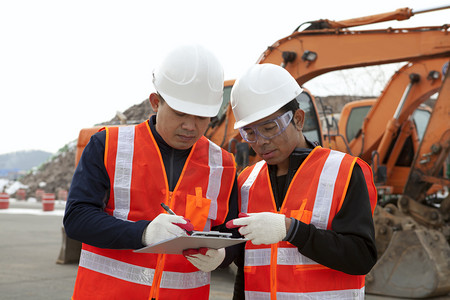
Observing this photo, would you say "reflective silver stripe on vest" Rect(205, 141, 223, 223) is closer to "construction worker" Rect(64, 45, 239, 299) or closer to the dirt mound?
"construction worker" Rect(64, 45, 239, 299)

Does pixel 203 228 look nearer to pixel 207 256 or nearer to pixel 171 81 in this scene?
pixel 207 256

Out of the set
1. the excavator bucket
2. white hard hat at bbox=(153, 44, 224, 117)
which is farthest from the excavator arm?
white hard hat at bbox=(153, 44, 224, 117)

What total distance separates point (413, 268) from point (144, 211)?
4906mm

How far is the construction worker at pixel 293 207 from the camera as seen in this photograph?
2.22m

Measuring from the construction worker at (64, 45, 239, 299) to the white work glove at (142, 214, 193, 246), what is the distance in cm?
3

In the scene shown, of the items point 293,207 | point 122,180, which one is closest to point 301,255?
point 293,207

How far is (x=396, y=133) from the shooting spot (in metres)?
10.4

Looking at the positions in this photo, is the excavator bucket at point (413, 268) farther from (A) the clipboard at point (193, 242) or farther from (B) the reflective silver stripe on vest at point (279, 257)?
(A) the clipboard at point (193, 242)

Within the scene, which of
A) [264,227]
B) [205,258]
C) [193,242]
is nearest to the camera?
[193,242]

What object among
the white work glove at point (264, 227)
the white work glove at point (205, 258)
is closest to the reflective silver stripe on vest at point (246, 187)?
the white work glove at point (205, 258)

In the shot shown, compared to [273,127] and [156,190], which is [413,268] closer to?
[273,127]

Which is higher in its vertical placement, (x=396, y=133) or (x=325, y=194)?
(x=325, y=194)

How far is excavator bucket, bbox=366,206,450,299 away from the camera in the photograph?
20.4 ft

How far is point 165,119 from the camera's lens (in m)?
2.45
